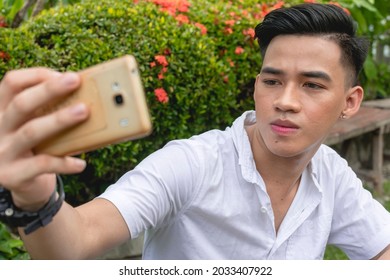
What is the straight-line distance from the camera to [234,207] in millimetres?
2053

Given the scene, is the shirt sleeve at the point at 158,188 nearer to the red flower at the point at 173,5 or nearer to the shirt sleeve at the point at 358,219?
the shirt sleeve at the point at 358,219

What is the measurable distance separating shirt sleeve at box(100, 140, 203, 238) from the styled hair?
54 centimetres

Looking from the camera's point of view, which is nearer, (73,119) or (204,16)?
(73,119)

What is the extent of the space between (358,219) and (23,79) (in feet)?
5.38

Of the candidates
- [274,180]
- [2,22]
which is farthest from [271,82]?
[2,22]

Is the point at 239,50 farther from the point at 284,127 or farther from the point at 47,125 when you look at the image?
the point at 47,125

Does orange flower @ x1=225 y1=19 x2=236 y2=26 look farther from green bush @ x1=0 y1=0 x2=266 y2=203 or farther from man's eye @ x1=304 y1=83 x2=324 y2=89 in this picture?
man's eye @ x1=304 y1=83 x2=324 y2=89

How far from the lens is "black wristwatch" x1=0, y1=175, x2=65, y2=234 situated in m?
1.17

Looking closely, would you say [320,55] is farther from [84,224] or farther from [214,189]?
[84,224]

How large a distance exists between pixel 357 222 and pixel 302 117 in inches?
23.7

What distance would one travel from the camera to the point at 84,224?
58.0 inches

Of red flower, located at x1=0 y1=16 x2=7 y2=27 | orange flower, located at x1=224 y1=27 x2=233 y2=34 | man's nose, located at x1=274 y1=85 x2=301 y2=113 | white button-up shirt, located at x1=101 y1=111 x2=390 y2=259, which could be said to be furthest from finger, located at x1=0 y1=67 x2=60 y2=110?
orange flower, located at x1=224 y1=27 x2=233 y2=34

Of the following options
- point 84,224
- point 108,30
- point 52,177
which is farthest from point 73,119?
point 108,30
